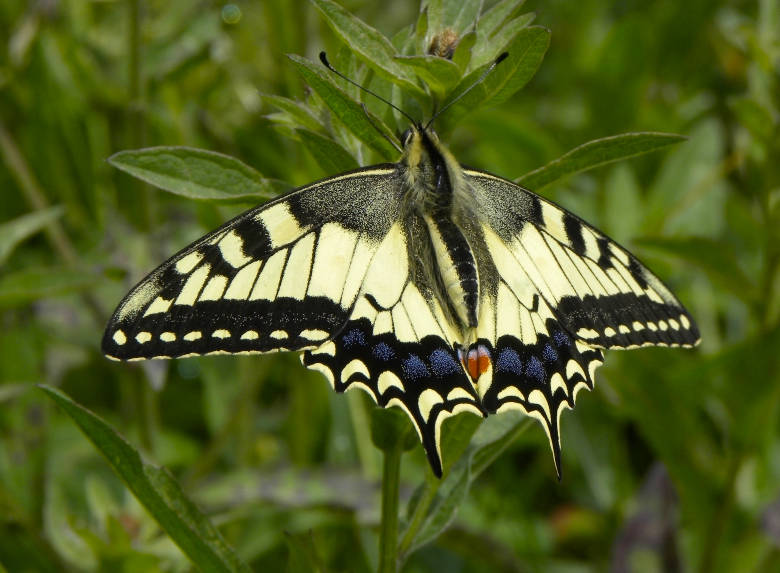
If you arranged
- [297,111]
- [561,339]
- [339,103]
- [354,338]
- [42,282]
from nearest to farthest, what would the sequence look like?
1. [339,103]
2. [297,111]
3. [354,338]
4. [561,339]
5. [42,282]

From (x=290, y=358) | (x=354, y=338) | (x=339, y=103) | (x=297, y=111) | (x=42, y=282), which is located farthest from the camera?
(x=290, y=358)

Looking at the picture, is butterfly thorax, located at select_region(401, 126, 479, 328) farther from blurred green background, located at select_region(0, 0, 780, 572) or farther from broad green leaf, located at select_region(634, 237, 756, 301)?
broad green leaf, located at select_region(634, 237, 756, 301)

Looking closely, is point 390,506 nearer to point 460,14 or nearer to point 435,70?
point 435,70

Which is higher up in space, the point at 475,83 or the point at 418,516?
the point at 475,83

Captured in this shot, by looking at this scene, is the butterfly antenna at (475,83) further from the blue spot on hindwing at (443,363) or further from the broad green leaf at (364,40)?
the blue spot on hindwing at (443,363)

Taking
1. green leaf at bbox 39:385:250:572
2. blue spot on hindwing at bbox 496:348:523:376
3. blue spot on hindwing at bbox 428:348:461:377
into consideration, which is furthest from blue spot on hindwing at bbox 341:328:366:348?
green leaf at bbox 39:385:250:572

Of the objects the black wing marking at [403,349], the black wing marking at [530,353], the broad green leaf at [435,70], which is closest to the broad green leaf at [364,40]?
the broad green leaf at [435,70]

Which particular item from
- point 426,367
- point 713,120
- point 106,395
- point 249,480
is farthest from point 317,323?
point 713,120

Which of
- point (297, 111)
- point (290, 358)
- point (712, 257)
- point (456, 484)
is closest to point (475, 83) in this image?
point (297, 111)
